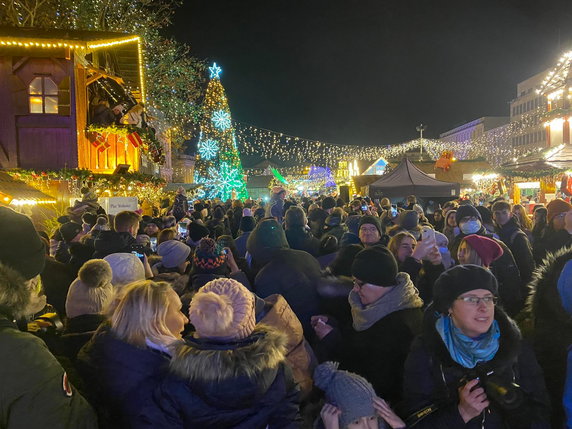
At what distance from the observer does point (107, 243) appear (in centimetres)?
529

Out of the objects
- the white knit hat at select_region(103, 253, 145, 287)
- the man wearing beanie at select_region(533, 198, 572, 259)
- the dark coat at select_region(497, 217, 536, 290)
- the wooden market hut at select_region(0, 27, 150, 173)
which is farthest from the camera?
the wooden market hut at select_region(0, 27, 150, 173)

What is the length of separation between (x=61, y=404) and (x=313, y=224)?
Answer: 734 centimetres

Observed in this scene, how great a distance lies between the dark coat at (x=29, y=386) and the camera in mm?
1786

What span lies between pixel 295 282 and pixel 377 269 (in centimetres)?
118

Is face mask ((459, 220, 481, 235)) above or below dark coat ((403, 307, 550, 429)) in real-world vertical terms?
above

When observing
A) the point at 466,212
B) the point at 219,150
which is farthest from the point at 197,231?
the point at 219,150

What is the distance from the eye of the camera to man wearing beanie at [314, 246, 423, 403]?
291cm

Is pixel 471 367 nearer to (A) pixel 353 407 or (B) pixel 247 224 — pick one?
(A) pixel 353 407

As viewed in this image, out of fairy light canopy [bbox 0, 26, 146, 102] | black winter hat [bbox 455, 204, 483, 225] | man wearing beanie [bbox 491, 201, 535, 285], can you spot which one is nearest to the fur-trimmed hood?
black winter hat [bbox 455, 204, 483, 225]

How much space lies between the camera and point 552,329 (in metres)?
2.64

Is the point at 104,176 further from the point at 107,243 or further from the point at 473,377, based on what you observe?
the point at 473,377

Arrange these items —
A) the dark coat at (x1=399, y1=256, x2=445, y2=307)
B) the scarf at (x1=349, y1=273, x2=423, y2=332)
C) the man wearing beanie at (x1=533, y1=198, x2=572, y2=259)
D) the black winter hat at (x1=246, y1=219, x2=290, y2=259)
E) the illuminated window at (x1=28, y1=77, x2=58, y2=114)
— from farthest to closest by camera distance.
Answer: the illuminated window at (x1=28, y1=77, x2=58, y2=114) < the man wearing beanie at (x1=533, y1=198, x2=572, y2=259) < the black winter hat at (x1=246, y1=219, x2=290, y2=259) < the dark coat at (x1=399, y1=256, x2=445, y2=307) < the scarf at (x1=349, y1=273, x2=423, y2=332)

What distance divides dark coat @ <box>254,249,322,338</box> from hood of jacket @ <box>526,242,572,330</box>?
1.84 meters

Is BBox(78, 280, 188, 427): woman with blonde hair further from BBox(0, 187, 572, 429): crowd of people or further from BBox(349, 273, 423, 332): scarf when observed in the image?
BBox(349, 273, 423, 332): scarf
